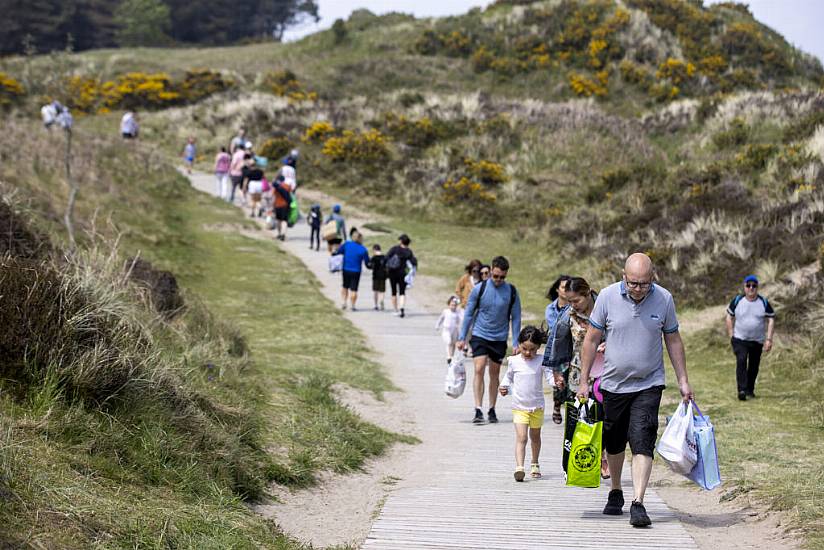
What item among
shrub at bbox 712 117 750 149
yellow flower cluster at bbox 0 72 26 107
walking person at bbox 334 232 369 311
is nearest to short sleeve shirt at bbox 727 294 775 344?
walking person at bbox 334 232 369 311

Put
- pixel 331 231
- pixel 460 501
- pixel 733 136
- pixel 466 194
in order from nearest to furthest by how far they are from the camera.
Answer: pixel 460 501 < pixel 331 231 < pixel 733 136 < pixel 466 194

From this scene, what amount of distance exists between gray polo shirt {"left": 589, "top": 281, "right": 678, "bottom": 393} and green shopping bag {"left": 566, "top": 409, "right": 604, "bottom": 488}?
1.20ft

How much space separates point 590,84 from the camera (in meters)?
52.8

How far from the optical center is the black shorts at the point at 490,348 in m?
11.7

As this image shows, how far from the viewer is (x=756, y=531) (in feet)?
24.3

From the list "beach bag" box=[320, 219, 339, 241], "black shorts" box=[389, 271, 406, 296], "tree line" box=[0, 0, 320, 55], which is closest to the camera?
"black shorts" box=[389, 271, 406, 296]

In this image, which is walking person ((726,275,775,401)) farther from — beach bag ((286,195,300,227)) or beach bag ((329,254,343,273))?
beach bag ((286,195,300,227))

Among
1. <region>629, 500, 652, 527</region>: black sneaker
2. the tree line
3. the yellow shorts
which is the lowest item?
<region>629, 500, 652, 527</region>: black sneaker

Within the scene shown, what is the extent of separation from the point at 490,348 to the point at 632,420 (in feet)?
14.0

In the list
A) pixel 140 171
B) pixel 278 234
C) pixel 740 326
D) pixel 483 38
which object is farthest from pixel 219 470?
pixel 483 38

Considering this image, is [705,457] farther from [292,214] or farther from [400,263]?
[292,214]

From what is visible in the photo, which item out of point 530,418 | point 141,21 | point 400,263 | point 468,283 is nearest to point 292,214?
point 400,263

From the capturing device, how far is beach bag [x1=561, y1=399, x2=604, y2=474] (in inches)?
304

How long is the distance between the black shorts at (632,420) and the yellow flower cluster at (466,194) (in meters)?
26.5
